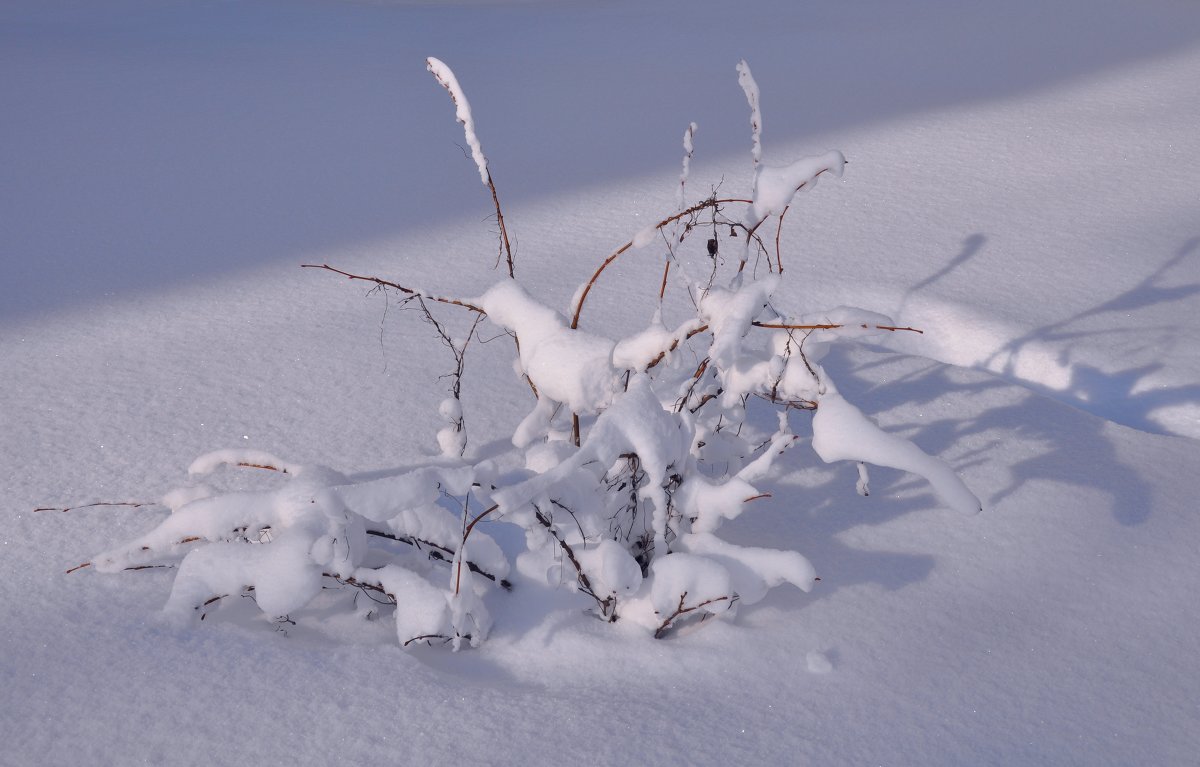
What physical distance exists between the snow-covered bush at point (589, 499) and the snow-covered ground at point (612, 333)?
58mm

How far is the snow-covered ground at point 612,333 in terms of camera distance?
904mm

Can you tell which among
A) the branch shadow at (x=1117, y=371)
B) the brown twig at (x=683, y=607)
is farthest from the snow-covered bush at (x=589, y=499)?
the branch shadow at (x=1117, y=371)

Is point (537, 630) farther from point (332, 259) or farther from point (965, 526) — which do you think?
point (332, 259)

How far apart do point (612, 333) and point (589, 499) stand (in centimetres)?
77

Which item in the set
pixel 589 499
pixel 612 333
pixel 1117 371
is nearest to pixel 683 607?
pixel 589 499

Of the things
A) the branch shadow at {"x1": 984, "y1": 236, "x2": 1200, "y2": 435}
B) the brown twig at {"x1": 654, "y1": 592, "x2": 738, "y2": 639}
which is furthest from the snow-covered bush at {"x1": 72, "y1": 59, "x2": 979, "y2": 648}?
the branch shadow at {"x1": 984, "y1": 236, "x2": 1200, "y2": 435}

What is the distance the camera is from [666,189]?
7.75 feet

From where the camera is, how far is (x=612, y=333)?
1.68m

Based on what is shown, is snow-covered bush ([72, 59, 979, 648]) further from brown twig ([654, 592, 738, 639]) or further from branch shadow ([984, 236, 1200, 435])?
branch shadow ([984, 236, 1200, 435])

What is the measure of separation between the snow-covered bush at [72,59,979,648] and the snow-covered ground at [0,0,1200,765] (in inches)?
2.3

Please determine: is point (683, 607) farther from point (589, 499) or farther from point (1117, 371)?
point (1117, 371)

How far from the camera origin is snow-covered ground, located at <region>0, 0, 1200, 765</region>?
90cm

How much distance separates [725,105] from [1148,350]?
1.58 meters

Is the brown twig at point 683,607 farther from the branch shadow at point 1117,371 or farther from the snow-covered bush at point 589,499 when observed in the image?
the branch shadow at point 1117,371
